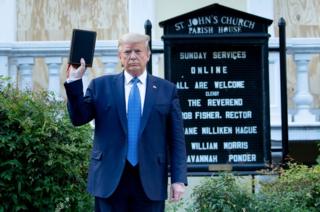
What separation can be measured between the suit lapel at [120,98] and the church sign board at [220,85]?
2.46m

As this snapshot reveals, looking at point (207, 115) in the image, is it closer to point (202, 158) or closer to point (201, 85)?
point (201, 85)

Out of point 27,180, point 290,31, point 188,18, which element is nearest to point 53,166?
point 27,180

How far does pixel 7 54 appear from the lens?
9352 millimetres

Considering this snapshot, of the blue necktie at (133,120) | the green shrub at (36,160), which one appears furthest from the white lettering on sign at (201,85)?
the blue necktie at (133,120)

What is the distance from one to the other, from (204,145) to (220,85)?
58cm

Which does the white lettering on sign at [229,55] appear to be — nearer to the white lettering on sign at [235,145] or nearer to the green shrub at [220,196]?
the white lettering on sign at [235,145]

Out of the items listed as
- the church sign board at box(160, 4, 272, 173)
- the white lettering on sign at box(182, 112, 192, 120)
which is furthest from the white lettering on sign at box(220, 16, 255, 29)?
the white lettering on sign at box(182, 112, 192, 120)

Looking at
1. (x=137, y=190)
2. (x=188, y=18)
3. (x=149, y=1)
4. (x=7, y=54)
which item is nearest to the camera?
(x=137, y=190)

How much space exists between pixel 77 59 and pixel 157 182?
0.91 m

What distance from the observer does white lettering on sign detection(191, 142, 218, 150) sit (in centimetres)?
762

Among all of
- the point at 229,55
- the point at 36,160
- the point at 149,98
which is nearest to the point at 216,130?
the point at 229,55

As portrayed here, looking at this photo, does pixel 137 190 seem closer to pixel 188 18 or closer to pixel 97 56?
pixel 188 18

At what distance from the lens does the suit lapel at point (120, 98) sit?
198 inches

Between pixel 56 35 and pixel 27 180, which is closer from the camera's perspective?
pixel 27 180
